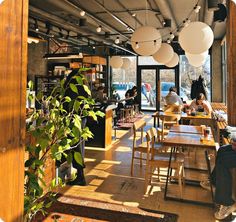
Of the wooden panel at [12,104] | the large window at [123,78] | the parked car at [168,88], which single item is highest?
the large window at [123,78]

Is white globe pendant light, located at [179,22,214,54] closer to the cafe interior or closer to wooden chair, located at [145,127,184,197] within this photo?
the cafe interior

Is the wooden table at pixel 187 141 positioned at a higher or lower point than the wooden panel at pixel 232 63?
lower

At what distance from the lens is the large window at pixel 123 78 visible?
14625 millimetres

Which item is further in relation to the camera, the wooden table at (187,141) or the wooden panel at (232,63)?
the wooden panel at (232,63)

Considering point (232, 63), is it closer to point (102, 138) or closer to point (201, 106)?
point (201, 106)

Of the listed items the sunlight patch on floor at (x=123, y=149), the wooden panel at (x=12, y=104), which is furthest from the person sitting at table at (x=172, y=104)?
the wooden panel at (x=12, y=104)

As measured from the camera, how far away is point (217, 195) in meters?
2.99

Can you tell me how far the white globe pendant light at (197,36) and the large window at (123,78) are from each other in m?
11.3

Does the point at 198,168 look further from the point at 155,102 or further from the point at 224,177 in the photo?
the point at 155,102

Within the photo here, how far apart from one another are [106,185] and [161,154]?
0.99m

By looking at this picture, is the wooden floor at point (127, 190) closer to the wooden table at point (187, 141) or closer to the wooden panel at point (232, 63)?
the wooden table at point (187, 141)

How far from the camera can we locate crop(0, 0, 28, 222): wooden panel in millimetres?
1034

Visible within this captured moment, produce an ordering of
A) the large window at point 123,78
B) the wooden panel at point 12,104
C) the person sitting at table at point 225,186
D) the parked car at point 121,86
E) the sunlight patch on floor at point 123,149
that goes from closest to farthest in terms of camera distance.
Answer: the wooden panel at point 12,104 → the person sitting at table at point 225,186 → the sunlight patch on floor at point 123,149 → the large window at point 123,78 → the parked car at point 121,86

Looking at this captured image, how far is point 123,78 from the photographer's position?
15.0 m
